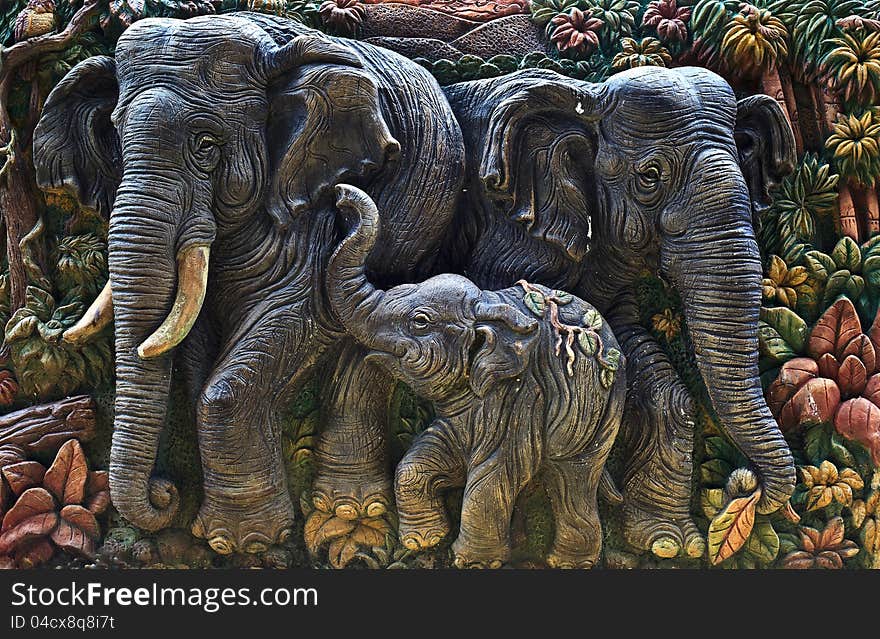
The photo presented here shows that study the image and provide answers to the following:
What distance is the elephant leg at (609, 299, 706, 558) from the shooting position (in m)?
1.90

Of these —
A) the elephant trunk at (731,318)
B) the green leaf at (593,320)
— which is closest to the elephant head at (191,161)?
the green leaf at (593,320)

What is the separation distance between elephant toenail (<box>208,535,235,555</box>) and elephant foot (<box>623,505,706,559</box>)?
2.66 ft

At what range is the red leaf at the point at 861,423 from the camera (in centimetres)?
191

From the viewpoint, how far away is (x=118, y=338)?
1.77 metres

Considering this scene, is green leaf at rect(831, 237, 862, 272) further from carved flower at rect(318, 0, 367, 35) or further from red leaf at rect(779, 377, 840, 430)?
carved flower at rect(318, 0, 367, 35)

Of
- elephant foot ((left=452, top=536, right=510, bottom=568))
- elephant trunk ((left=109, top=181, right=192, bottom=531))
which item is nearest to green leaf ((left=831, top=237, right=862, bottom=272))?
elephant foot ((left=452, top=536, right=510, bottom=568))

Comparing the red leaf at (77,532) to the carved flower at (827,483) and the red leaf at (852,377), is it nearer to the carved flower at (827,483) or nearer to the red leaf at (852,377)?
the carved flower at (827,483)

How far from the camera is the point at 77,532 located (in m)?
1.92

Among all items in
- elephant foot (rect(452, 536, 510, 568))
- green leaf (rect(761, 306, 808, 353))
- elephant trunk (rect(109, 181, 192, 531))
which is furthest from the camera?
green leaf (rect(761, 306, 808, 353))

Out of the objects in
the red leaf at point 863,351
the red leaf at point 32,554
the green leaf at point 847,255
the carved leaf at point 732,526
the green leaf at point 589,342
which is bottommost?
the red leaf at point 32,554

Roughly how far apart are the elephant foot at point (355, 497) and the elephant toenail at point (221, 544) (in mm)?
195

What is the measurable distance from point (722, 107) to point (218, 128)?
0.98 meters

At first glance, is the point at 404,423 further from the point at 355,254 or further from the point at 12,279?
the point at 12,279

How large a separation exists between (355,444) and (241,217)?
1.64 ft
